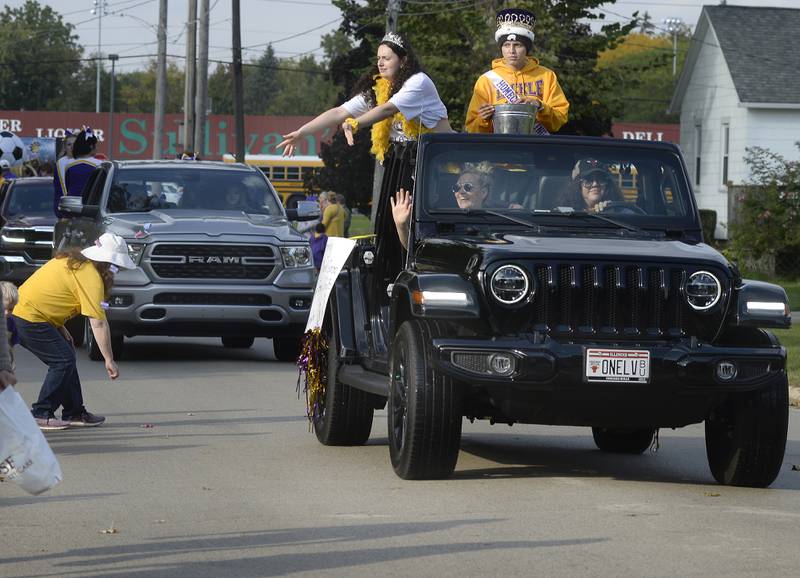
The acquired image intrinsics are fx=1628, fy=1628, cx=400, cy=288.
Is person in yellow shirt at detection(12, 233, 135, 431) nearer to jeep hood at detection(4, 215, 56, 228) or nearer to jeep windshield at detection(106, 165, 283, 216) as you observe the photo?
jeep windshield at detection(106, 165, 283, 216)

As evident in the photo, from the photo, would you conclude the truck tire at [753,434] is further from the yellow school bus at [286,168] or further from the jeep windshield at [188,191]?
the yellow school bus at [286,168]

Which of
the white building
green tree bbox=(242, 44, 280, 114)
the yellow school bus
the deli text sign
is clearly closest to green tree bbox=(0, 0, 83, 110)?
green tree bbox=(242, 44, 280, 114)

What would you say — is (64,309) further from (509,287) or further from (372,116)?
(509,287)

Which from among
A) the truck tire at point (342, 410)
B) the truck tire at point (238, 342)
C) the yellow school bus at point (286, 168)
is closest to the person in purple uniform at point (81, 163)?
the truck tire at point (238, 342)

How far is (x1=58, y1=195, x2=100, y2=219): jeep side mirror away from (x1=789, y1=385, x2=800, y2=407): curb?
23.6ft

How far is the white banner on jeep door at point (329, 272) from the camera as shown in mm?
10438

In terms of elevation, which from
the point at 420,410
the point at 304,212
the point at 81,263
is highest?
the point at 304,212

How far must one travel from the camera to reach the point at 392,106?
10398 mm

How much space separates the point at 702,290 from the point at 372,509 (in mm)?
2134

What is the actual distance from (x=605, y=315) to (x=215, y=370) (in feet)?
26.1

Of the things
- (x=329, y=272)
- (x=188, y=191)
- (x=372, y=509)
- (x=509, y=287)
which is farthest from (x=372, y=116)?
(x=188, y=191)

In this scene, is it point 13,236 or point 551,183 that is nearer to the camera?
point 551,183

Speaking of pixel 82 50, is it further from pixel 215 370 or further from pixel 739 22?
pixel 215 370

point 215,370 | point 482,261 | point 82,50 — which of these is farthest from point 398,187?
point 82,50
